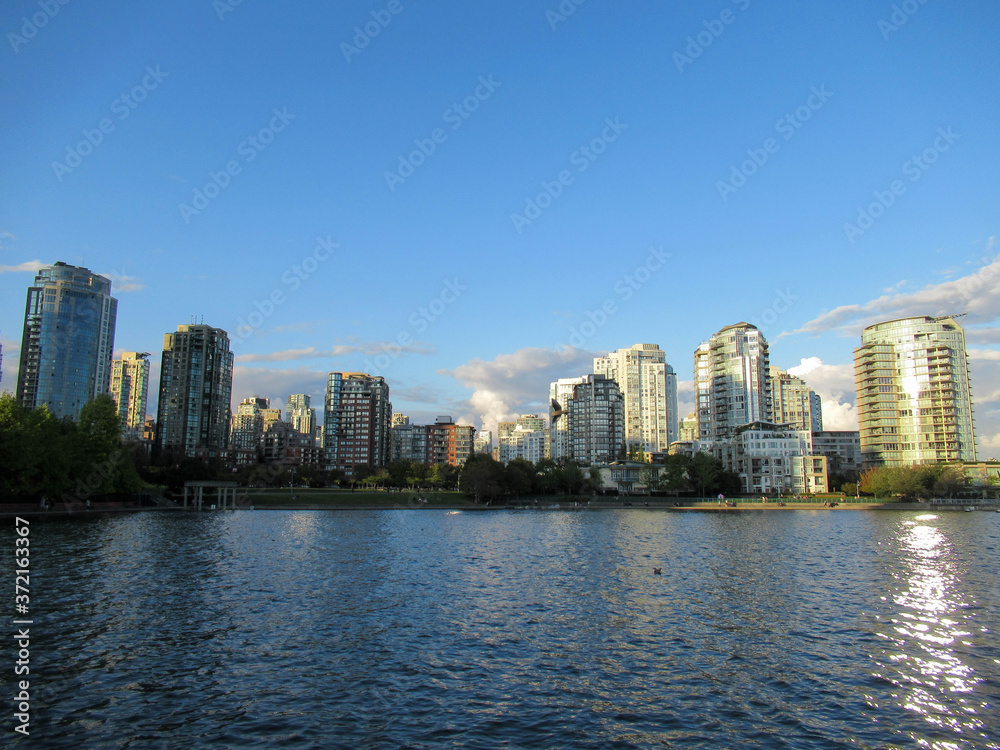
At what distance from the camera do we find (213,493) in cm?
16312

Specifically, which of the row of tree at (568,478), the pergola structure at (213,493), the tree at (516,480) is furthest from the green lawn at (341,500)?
the tree at (516,480)

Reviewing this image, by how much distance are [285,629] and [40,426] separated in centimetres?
9312

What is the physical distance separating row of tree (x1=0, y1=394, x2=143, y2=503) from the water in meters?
44.8

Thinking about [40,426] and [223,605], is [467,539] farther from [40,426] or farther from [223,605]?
[40,426]

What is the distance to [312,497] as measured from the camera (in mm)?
167625

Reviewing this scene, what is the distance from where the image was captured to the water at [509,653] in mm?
19312

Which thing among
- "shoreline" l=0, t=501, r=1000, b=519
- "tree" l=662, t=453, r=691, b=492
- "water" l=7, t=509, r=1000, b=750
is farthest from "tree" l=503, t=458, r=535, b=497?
"water" l=7, t=509, r=1000, b=750

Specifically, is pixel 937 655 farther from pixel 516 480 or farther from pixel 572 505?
pixel 516 480

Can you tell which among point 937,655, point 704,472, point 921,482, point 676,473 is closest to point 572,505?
point 676,473

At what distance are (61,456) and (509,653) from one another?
3811 inches

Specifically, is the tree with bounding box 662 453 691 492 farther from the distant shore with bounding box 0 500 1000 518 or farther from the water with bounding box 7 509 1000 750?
the water with bounding box 7 509 1000 750

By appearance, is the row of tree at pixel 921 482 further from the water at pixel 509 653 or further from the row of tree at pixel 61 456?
the row of tree at pixel 61 456

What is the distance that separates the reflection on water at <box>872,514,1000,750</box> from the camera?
19.9 meters

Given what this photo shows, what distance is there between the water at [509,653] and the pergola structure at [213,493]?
8711 centimetres
